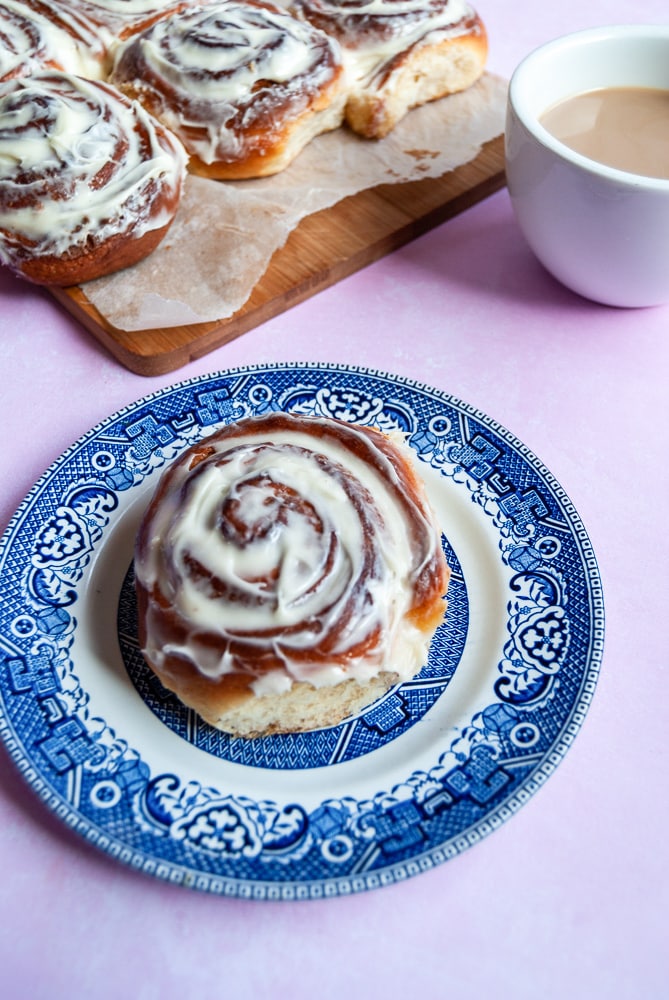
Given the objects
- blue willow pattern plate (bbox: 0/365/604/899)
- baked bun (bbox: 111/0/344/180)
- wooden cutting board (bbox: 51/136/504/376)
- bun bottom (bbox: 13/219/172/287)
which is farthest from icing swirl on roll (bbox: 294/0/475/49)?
blue willow pattern plate (bbox: 0/365/604/899)

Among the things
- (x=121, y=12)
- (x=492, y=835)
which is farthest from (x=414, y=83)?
(x=492, y=835)

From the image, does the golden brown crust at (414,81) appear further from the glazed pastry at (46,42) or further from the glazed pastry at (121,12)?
the glazed pastry at (46,42)

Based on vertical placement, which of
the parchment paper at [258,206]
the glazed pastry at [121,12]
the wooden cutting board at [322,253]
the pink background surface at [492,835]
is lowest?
the pink background surface at [492,835]

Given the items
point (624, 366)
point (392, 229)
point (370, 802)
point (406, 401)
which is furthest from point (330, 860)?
point (392, 229)

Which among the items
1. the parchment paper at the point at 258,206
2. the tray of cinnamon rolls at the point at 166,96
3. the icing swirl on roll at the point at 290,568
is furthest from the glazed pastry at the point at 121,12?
the icing swirl on roll at the point at 290,568

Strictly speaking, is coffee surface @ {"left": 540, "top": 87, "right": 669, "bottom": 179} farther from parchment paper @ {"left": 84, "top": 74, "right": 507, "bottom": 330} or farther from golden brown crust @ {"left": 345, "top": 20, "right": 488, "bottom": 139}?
golden brown crust @ {"left": 345, "top": 20, "right": 488, "bottom": 139}

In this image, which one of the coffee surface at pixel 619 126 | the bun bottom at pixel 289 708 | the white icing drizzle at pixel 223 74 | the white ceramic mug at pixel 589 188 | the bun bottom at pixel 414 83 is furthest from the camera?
the bun bottom at pixel 414 83

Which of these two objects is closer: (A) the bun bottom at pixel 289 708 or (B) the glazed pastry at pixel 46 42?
(A) the bun bottom at pixel 289 708
